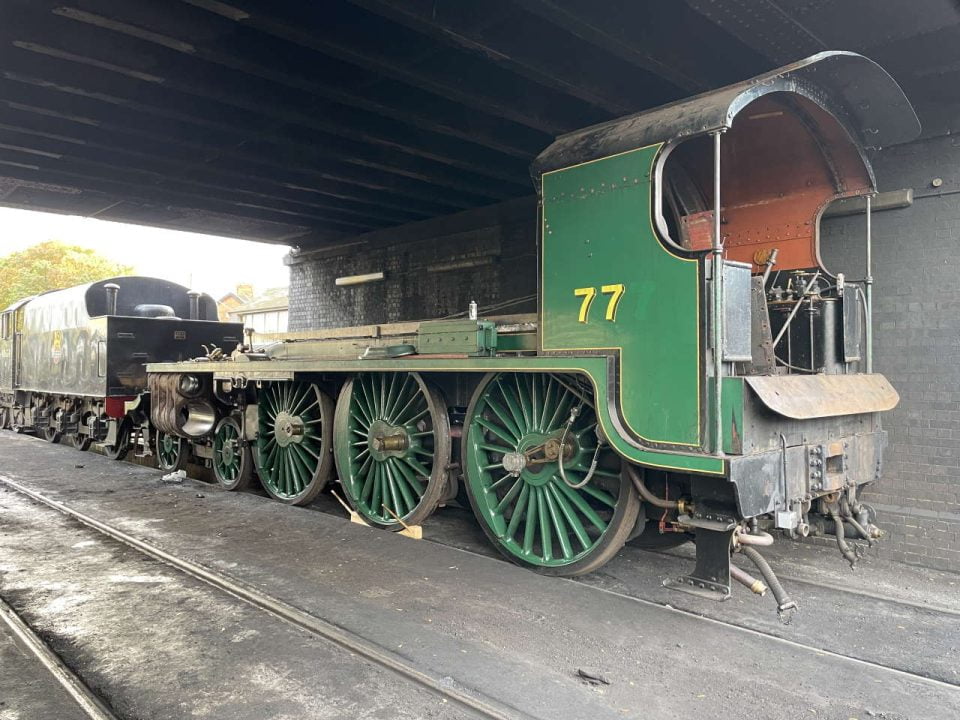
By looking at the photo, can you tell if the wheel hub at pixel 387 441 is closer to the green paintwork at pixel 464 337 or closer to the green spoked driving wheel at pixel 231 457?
the green paintwork at pixel 464 337

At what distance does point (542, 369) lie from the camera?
411cm

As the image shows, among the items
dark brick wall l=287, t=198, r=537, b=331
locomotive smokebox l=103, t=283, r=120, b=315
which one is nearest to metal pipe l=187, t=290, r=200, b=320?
locomotive smokebox l=103, t=283, r=120, b=315

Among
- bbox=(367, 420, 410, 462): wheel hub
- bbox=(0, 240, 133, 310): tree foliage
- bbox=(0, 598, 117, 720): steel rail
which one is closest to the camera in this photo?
bbox=(0, 598, 117, 720): steel rail

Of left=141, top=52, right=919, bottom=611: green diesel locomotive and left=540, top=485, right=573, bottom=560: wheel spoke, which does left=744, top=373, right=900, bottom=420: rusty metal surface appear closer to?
left=141, top=52, right=919, bottom=611: green diesel locomotive

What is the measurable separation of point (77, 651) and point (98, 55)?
14.9ft

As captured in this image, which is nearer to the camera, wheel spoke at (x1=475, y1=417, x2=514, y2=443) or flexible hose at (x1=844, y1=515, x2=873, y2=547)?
flexible hose at (x1=844, y1=515, x2=873, y2=547)

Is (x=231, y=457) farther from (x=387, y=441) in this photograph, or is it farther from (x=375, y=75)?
(x=375, y=75)

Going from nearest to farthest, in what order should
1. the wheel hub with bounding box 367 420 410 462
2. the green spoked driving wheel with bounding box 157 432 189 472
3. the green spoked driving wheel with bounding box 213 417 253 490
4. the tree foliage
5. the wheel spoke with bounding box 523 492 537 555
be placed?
the wheel spoke with bounding box 523 492 537 555 < the wheel hub with bounding box 367 420 410 462 < the green spoked driving wheel with bounding box 213 417 253 490 < the green spoked driving wheel with bounding box 157 432 189 472 < the tree foliage

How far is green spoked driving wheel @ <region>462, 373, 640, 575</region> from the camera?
4191 mm

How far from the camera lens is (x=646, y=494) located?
3.89 metres

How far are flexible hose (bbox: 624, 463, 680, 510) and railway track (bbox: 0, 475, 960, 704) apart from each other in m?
0.57

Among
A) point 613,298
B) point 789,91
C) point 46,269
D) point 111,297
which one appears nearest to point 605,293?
point 613,298

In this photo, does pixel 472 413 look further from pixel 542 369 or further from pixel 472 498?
pixel 542 369

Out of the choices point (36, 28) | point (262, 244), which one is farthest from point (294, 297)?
point (36, 28)
